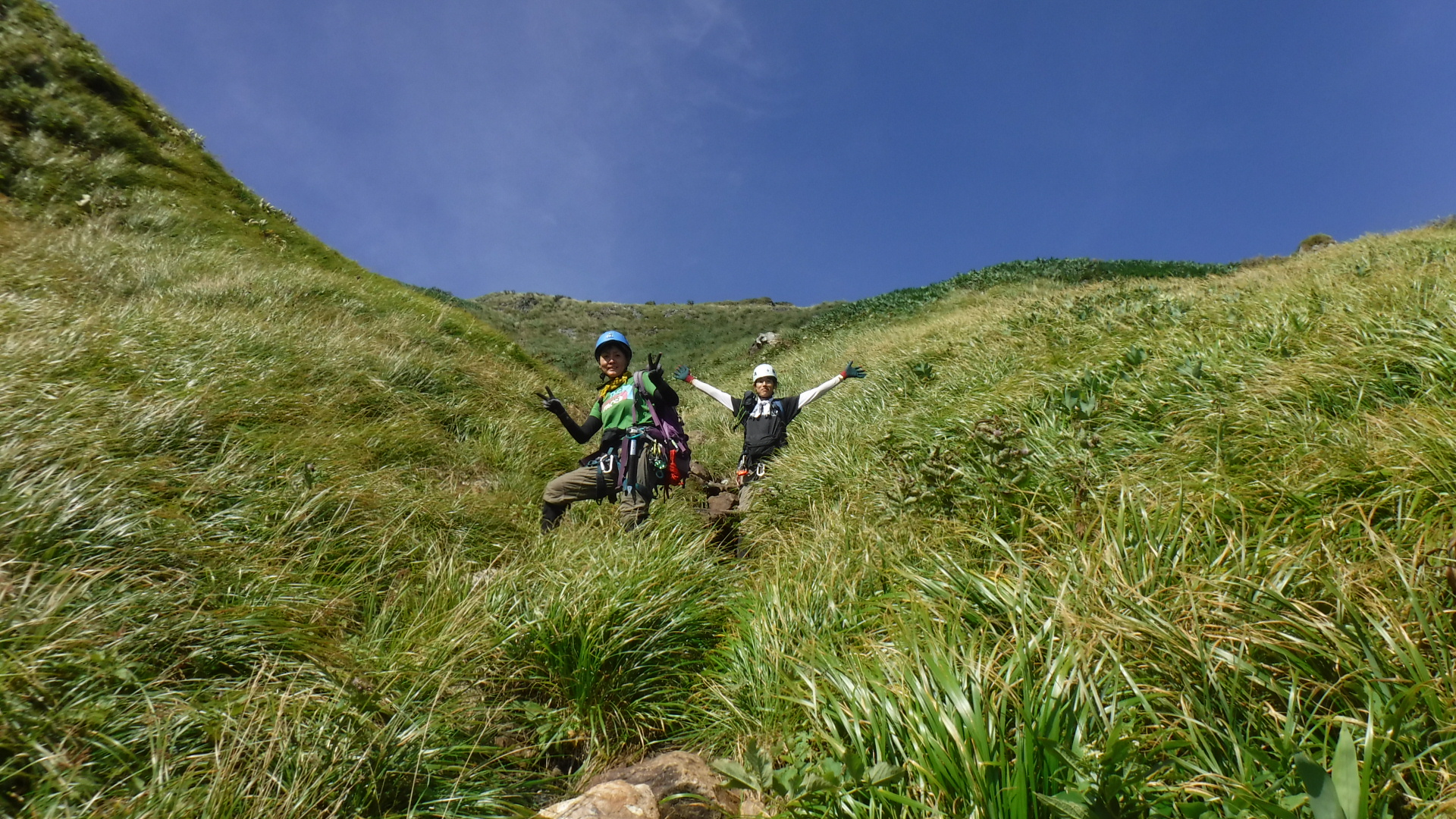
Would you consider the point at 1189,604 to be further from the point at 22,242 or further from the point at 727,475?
the point at 22,242

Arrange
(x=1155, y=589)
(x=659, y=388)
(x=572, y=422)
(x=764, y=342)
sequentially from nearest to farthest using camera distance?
(x=1155, y=589) → (x=659, y=388) → (x=572, y=422) → (x=764, y=342)

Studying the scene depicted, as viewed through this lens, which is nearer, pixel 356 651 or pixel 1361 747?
pixel 1361 747

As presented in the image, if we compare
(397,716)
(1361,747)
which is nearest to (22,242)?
(397,716)

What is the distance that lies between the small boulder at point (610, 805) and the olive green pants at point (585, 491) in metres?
2.81

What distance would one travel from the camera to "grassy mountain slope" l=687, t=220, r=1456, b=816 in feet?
5.90

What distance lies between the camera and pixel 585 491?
215 inches

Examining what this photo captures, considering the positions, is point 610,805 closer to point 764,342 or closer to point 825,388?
point 825,388

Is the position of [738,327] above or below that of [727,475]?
above

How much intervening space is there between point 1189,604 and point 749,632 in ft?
6.22

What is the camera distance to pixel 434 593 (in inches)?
137

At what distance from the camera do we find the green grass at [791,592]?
75.7 inches

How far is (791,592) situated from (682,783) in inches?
47.2

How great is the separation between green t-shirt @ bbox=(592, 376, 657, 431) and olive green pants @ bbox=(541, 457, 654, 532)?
17.0 inches

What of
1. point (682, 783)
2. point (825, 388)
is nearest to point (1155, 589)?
point (682, 783)
